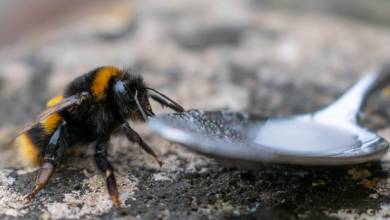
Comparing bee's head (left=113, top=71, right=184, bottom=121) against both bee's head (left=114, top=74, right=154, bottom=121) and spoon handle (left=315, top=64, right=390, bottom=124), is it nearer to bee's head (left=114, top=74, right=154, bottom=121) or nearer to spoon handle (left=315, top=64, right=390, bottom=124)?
bee's head (left=114, top=74, right=154, bottom=121)

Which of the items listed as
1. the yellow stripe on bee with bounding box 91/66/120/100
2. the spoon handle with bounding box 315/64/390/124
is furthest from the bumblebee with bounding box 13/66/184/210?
the spoon handle with bounding box 315/64/390/124

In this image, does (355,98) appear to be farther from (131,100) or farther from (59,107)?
(59,107)

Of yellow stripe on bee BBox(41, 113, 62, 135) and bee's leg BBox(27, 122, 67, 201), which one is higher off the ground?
yellow stripe on bee BBox(41, 113, 62, 135)

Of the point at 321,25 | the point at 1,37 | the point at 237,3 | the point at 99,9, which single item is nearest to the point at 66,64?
the point at 99,9

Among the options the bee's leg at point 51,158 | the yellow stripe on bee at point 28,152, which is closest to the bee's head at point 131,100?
the bee's leg at point 51,158

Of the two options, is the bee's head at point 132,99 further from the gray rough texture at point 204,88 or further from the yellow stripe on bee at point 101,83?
the gray rough texture at point 204,88

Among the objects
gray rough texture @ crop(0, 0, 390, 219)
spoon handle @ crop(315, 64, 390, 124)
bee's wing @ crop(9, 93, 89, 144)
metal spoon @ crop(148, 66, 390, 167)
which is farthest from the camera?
spoon handle @ crop(315, 64, 390, 124)

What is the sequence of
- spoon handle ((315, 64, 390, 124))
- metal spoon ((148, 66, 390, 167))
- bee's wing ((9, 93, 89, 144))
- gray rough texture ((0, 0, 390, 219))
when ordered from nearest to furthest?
metal spoon ((148, 66, 390, 167)), gray rough texture ((0, 0, 390, 219)), bee's wing ((9, 93, 89, 144)), spoon handle ((315, 64, 390, 124))
